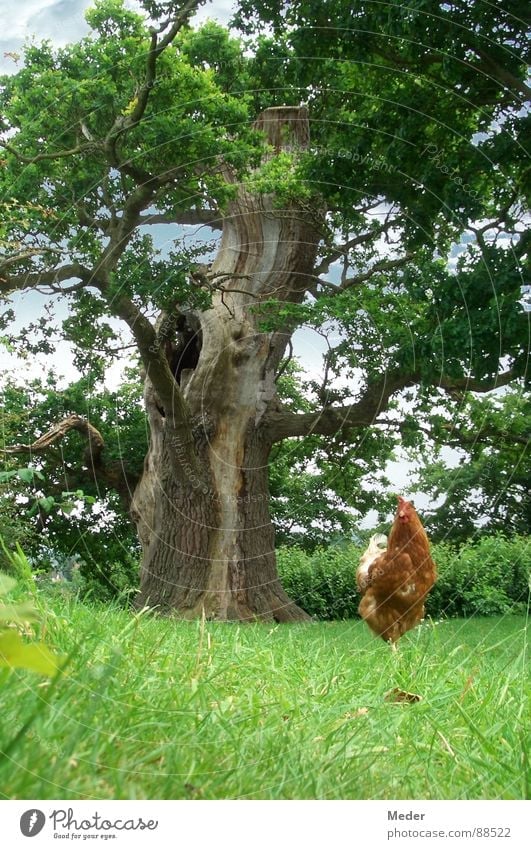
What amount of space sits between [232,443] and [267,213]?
1957 millimetres

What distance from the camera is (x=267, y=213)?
725 cm

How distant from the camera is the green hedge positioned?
5656 mm

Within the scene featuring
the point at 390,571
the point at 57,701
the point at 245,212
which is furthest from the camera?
the point at 245,212

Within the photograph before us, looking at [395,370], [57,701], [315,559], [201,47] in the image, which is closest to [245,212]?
[201,47]

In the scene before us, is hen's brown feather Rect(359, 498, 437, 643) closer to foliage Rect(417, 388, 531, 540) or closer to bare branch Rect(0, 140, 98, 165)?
foliage Rect(417, 388, 531, 540)

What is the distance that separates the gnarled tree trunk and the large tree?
25 millimetres

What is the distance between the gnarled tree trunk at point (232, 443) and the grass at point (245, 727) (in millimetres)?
3964

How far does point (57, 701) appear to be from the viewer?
161cm

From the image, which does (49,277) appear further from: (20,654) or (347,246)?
(20,654)

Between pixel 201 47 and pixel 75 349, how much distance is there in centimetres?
249

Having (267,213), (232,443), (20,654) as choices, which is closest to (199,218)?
(267,213)

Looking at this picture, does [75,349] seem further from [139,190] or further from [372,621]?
[372,621]
